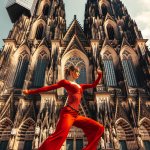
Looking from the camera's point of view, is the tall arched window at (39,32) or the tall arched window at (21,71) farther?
the tall arched window at (39,32)

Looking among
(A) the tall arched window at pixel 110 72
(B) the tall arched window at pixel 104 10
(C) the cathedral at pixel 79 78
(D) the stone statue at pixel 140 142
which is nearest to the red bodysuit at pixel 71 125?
(C) the cathedral at pixel 79 78

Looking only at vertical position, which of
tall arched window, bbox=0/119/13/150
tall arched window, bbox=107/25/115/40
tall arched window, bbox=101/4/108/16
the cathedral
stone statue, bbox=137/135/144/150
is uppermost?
tall arched window, bbox=101/4/108/16

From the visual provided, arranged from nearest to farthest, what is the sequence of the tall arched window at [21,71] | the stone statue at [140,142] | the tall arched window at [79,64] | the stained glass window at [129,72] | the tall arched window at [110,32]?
the stone statue at [140,142] < the stained glass window at [129,72] < the tall arched window at [21,71] < the tall arched window at [79,64] < the tall arched window at [110,32]

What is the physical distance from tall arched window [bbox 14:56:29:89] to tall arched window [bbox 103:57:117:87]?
6.54 metres

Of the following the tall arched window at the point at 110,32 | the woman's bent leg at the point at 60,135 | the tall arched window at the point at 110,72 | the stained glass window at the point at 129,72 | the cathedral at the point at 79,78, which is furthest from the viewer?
the tall arched window at the point at 110,32

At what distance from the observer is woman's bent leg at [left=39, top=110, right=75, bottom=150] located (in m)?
3.29

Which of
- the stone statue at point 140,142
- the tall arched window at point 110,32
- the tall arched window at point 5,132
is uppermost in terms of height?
the tall arched window at point 110,32

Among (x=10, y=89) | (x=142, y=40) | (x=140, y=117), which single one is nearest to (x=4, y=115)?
(x=10, y=89)

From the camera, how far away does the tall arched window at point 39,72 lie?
16.0 meters

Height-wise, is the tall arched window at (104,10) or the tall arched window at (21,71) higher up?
the tall arched window at (104,10)

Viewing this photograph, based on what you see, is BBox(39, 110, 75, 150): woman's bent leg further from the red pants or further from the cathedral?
the cathedral

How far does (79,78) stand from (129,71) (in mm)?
4063

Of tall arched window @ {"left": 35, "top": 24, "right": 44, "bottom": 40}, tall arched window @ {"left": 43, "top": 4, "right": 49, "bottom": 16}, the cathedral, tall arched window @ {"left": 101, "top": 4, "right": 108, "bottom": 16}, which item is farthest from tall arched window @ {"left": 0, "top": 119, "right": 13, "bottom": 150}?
tall arched window @ {"left": 101, "top": 4, "right": 108, "bottom": 16}

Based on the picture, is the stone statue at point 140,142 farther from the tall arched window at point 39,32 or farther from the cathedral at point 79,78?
the tall arched window at point 39,32
